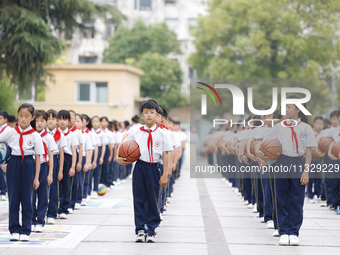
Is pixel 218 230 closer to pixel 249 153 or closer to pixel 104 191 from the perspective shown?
pixel 249 153

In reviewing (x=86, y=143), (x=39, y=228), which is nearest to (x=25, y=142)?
(x=39, y=228)

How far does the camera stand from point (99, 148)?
689 inches

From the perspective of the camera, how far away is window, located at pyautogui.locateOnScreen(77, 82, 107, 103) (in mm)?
38719

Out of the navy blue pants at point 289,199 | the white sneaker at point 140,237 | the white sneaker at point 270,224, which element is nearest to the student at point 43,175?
the white sneaker at point 140,237

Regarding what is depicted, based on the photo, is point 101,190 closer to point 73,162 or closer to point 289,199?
point 73,162

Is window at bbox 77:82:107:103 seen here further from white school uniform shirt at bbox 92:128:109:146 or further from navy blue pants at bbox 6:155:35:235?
navy blue pants at bbox 6:155:35:235

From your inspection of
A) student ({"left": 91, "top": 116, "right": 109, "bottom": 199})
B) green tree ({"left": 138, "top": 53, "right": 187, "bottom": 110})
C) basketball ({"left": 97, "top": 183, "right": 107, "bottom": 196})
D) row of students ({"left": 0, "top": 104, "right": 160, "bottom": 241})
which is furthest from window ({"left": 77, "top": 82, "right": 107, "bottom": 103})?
basketball ({"left": 97, "top": 183, "right": 107, "bottom": 196})

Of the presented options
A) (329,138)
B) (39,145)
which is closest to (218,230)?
(39,145)

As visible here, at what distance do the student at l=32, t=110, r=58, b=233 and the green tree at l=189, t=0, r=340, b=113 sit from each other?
25825 mm

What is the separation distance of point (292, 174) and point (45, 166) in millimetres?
3830

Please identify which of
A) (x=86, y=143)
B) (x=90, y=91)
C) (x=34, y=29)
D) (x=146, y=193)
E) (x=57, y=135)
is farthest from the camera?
(x=90, y=91)

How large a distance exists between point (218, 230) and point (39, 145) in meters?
3.50

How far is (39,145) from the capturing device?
950 cm

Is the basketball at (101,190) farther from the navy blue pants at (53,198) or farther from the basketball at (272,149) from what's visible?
the basketball at (272,149)
